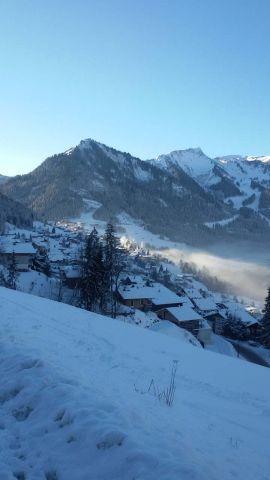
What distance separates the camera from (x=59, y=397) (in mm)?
7879

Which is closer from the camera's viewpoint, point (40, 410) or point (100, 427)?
point (100, 427)

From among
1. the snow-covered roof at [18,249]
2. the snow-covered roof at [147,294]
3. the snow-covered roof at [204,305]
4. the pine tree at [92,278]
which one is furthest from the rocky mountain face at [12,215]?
the pine tree at [92,278]

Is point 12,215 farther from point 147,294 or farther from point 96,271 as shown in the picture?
point 96,271

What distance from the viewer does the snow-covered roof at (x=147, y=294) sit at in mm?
68312

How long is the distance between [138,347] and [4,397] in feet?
34.2

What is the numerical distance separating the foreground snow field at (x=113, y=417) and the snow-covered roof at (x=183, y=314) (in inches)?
1928

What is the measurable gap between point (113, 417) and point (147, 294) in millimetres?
63012

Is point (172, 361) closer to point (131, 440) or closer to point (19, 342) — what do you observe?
point (19, 342)

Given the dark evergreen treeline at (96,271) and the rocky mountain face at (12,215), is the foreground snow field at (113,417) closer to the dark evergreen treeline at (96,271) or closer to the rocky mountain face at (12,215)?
the dark evergreen treeline at (96,271)

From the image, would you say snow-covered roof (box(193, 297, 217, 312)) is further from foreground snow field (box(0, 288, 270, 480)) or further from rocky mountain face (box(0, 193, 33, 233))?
rocky mountain face (box(0, 193, 33, 233))

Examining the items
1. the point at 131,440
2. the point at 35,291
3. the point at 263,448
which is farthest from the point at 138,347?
the point at 35,291

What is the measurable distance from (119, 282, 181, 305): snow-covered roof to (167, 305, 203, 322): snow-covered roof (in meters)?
2.79

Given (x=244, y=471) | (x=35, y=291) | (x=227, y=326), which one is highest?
(x=244, y=471)

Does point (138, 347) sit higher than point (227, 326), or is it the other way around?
point (138, 347)
